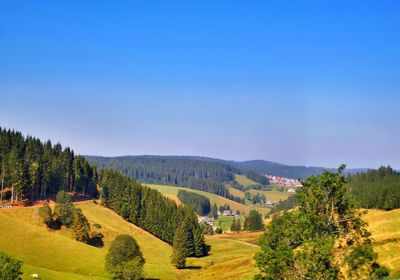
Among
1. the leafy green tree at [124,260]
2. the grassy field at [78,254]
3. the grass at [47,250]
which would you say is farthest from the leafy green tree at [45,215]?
the leafy green tree at [124,260]

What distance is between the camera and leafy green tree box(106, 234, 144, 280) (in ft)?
314

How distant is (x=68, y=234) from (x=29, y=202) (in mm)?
23846

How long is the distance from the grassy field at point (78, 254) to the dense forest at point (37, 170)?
12.3 metres

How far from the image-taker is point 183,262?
4951 inches

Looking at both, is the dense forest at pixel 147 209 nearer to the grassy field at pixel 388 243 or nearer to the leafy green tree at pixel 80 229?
the leafy green tree at pixel 80 229

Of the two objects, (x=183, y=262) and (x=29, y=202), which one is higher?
(x=29, y=202)

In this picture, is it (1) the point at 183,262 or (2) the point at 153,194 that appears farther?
(2) the point at 153,194

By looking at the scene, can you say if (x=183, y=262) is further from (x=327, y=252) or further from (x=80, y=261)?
(x=327, y=252)

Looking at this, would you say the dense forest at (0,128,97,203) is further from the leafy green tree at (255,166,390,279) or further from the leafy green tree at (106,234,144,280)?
the leafy green tree at (255,166,390,279)

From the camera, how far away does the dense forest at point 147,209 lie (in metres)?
166

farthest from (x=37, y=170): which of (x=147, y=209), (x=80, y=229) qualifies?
(x=147, y=209)

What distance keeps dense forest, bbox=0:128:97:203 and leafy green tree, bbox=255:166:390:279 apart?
4688 inches

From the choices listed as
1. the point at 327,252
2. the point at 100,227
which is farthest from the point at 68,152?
the point at 327,252

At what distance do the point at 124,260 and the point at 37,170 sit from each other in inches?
2584
